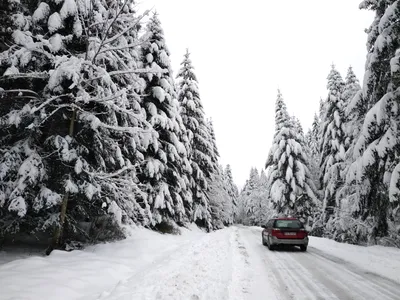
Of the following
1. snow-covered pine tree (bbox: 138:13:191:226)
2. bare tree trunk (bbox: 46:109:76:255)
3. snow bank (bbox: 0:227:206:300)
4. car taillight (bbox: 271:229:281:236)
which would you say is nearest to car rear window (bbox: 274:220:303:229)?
car taillight (bbox: 271:229:281:236)

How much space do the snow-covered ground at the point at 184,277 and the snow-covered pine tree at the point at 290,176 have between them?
57.4 feet

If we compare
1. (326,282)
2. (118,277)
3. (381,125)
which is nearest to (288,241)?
(381,125)

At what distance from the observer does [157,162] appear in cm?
1627

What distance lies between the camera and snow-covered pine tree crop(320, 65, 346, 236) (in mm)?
22547

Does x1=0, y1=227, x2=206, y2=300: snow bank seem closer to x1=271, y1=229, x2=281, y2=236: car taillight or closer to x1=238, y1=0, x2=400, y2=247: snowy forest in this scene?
x1=271, y1=229, x2=281, y2=236: car taillight

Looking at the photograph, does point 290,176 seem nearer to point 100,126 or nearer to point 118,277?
point 100,126

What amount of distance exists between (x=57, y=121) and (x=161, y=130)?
8.93 meters

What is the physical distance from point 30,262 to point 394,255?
12.1 m

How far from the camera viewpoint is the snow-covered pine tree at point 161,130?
1628 cm

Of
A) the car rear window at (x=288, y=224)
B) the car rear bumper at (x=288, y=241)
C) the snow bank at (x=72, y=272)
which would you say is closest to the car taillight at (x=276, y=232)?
the car rear bumper at (x=288, y=241)

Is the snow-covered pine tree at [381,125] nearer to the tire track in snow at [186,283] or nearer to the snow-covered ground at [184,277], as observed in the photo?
the snow-covered ground at [184,277]

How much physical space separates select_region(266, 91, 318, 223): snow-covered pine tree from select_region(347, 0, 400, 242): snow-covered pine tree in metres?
15.1

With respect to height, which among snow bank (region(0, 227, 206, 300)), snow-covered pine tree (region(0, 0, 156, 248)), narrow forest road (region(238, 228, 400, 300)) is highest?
snow-covered pine tree (region(0, 0, 156, 248))

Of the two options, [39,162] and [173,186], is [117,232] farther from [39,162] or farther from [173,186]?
[173,186]
